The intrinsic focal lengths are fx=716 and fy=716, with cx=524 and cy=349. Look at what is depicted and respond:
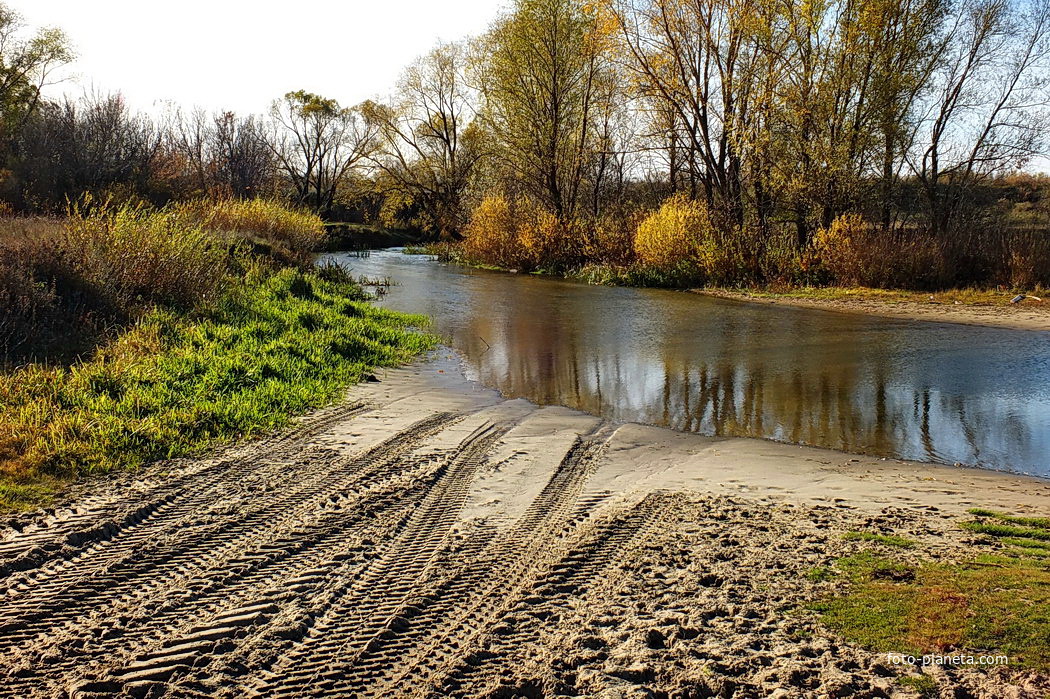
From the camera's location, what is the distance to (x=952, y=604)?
130 inches

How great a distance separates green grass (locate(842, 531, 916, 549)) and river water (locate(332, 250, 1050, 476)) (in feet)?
9.01

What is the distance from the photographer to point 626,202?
33688 millimetres

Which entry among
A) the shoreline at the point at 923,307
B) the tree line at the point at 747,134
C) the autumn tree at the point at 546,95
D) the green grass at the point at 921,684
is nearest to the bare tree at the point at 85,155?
the tree line at the point at 747,134

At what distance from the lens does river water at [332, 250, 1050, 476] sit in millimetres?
7500

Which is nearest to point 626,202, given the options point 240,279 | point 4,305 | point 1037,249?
point 1037,249

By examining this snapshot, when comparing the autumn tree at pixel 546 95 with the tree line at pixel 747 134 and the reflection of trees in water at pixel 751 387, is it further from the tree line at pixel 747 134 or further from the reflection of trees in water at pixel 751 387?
the reflection of trees in water at pixel 751 387

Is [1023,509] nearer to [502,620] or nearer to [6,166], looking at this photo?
[502,620]

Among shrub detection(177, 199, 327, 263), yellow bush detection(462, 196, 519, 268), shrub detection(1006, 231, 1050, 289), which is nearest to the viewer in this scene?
shrub detection(1006, 231, 1050, 289)

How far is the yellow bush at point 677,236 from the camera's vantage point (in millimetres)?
23891

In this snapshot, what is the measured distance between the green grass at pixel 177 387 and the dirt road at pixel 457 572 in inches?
20.1

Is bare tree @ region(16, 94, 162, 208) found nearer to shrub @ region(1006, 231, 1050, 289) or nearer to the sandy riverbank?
the sandy riverbank

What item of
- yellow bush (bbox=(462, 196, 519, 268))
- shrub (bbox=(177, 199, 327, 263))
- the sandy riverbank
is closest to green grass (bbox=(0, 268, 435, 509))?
shrub (bbox=(177, 199, 327, 263))

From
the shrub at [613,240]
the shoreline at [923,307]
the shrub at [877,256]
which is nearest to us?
the shoreline at [923,307]

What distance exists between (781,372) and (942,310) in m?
9.02
